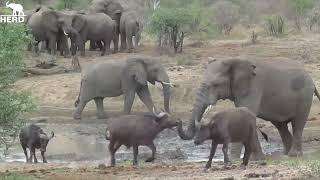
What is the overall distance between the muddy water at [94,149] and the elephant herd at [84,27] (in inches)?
408

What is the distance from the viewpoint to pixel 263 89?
51.9ft

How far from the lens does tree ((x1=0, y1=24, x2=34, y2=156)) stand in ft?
39.5

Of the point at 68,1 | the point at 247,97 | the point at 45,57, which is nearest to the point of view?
the point at 247,97

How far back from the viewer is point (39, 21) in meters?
32.6

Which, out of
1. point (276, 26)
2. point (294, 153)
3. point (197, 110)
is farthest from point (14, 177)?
point (276, 26)

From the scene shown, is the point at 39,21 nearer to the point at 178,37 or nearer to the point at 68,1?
the point at 178,37

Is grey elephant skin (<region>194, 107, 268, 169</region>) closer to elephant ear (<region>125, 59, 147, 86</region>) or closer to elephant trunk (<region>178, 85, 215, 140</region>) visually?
elephant trunk (<region>178, 85, 215, 140</region>)

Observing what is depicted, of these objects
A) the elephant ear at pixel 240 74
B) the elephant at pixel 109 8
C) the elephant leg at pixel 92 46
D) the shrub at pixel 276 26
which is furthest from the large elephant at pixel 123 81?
the shrub at pixel 276 26

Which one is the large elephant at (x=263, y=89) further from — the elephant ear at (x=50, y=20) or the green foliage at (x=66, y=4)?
the green foliage at (x=66, y=4)

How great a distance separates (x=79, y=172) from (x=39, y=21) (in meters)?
20.7

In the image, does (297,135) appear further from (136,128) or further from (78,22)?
(78,22)

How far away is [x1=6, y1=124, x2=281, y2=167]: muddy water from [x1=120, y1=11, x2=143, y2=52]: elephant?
13.5 meters

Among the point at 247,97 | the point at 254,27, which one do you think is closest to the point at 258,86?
the point at 247,97

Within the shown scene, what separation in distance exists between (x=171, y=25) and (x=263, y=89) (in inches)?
665
